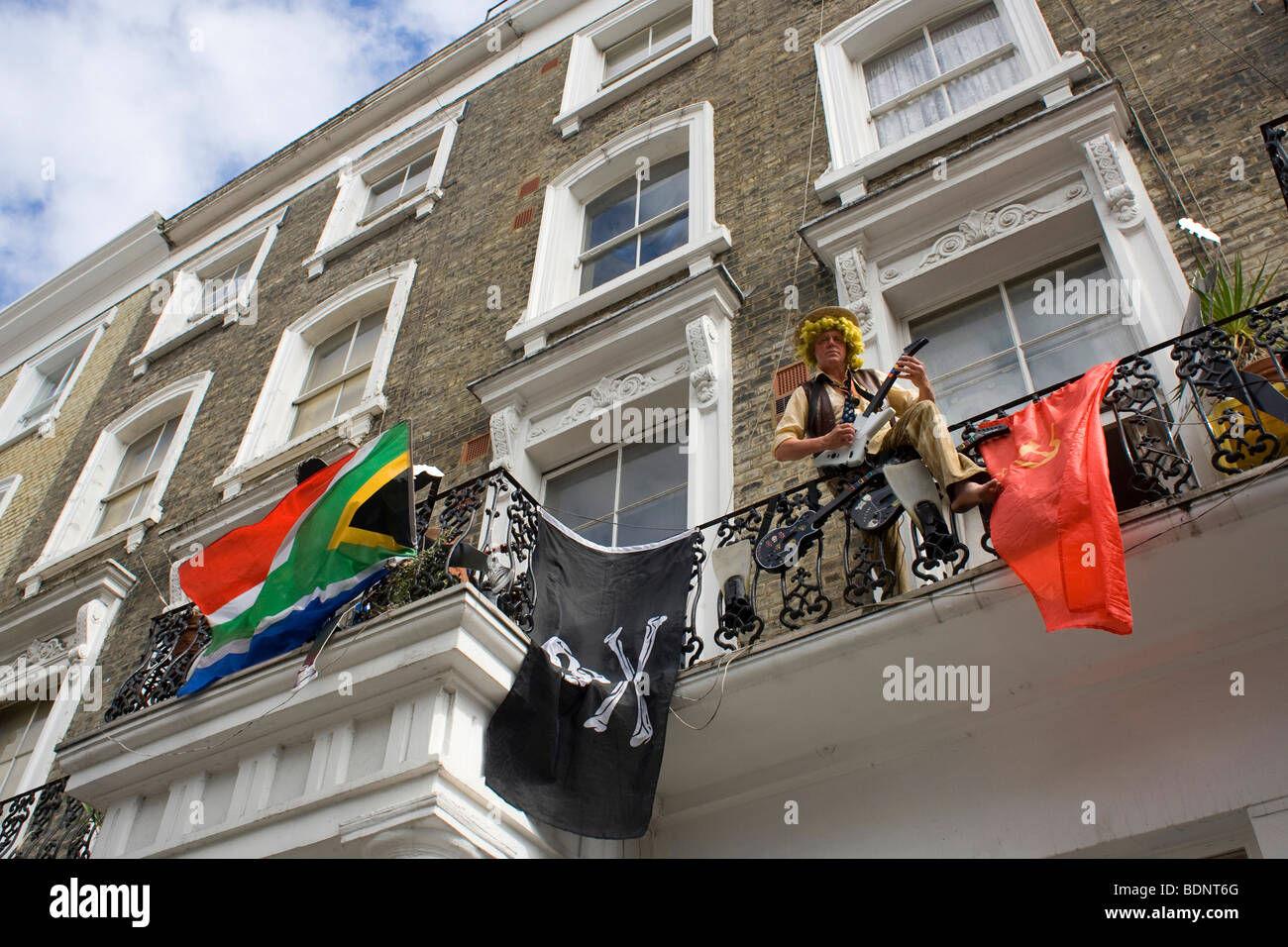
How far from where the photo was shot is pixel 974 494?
20.7 ft

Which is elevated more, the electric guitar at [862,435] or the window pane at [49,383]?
the window pane at [49,383]

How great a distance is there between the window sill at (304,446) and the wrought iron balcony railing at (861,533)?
367 centimetres

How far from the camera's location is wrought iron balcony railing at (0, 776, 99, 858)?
9.78 metres

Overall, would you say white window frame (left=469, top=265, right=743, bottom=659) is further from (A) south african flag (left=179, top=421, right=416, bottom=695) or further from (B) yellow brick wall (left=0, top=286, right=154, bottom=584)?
(B) yellow brick wall (left=0, top=286, right=154, bottom=584)

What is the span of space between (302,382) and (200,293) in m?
5.15

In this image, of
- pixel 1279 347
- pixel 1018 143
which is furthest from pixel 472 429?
pixel 1279 347

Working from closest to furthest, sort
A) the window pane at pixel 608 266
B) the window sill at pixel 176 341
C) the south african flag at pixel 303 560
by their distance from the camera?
1. the south african flag at pixel 303 560
2. the window pane at pixel 608 266
3. the window sill at pixel 176 341

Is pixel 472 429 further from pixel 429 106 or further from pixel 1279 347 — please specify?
pixel 429 106

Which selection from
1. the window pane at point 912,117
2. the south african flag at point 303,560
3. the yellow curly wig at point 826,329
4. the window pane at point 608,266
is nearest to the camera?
the south african flag at point 303,560

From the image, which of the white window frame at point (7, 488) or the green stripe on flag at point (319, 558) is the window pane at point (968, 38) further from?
the white window frame at point (7, 488)

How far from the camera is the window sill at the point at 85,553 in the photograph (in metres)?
13.5

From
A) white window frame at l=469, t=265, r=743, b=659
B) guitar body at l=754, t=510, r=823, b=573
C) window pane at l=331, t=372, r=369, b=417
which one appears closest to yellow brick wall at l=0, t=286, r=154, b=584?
window pane at l=331, t=372, r=369, b=417

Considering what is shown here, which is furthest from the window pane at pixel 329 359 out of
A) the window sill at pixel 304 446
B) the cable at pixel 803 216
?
the cable at pixel 803 216
